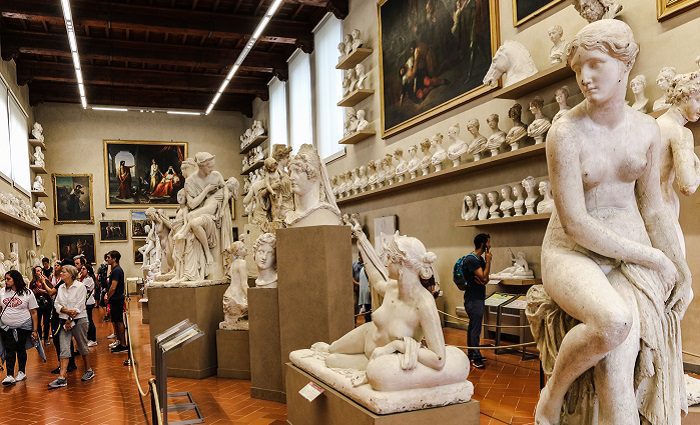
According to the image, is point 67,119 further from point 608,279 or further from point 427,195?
point 608,279

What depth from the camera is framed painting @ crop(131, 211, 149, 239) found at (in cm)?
2130

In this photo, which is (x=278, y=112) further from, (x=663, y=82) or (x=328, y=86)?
(x=663, y=82)

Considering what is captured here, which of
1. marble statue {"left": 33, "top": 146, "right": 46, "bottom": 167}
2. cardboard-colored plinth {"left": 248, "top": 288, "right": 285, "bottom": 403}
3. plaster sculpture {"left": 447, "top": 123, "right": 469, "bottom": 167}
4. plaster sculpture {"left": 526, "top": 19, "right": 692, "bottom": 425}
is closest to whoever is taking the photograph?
plaster sculpture {"left": 526, "top": 19, "right": 692, "bottom": 425}

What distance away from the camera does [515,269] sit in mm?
7172

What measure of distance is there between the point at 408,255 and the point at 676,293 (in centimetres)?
133

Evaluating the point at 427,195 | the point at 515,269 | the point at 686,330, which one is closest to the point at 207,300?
the point at 515,269

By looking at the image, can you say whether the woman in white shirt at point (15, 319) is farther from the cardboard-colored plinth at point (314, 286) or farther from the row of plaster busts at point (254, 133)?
the row of plaster busts at point (254, 133)

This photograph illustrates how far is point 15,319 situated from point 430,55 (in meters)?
7.52

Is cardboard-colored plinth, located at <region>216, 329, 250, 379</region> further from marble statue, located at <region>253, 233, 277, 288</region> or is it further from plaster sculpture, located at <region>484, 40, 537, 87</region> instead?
plaster sculpture, located at <region>484, 40, 537, 87</region>

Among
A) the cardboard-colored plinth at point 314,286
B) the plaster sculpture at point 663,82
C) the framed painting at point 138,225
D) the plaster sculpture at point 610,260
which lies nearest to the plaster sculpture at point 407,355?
the plaster sculpture at point 610,260

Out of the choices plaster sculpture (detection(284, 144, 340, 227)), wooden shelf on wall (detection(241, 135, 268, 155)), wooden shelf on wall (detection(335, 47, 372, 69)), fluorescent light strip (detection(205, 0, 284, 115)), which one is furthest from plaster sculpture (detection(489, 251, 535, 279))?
wooden shelf on wall (detection(241, 135, 268, 155))

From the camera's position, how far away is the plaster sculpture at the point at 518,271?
7.04 meters

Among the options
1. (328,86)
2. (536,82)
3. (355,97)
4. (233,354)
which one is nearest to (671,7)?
(536,82)

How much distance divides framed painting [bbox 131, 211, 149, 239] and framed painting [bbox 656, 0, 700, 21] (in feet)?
63.5
